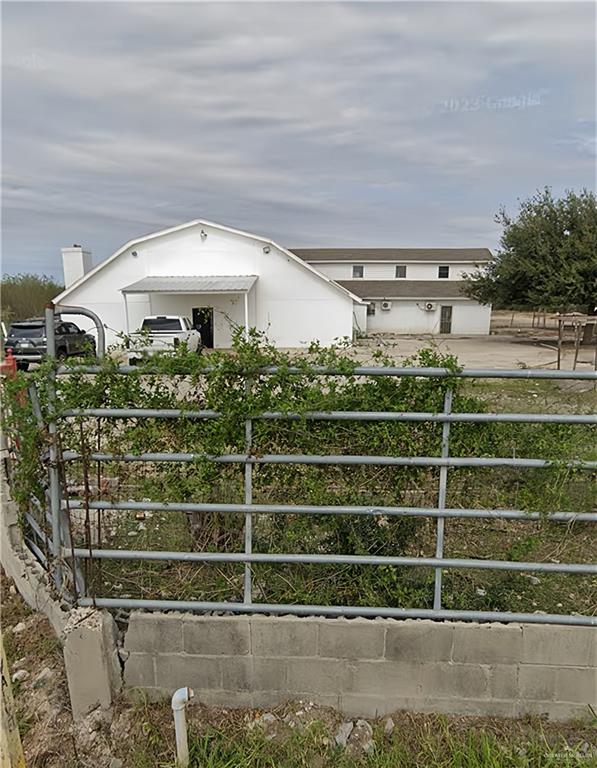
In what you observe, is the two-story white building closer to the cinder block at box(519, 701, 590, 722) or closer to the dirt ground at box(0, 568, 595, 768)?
the dirt ground at box(0, 568, 595, 768)

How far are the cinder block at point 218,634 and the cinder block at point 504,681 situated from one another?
48.8 inches

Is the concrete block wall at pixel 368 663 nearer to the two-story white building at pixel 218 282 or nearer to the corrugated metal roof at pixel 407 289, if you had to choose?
the two-story white building at pixel 218 282

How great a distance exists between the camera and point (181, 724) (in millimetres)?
2100

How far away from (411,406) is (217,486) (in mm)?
1089

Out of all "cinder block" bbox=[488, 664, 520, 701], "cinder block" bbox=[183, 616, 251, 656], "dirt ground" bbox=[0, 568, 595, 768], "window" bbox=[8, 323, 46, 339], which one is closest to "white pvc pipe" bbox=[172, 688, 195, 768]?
"dirt ground" bbox=[0, 568, 595, 768]

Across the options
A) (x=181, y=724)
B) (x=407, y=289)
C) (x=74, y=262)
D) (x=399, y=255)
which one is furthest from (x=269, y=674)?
(x=399, y=255)

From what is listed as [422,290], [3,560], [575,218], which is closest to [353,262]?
[422,290]

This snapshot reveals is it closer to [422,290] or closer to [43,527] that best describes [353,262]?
[422,290]

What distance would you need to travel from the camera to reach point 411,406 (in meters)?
2.43

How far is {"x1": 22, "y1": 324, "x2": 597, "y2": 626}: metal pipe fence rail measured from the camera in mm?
2344

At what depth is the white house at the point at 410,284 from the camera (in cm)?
3039

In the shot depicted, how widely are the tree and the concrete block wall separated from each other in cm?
2311

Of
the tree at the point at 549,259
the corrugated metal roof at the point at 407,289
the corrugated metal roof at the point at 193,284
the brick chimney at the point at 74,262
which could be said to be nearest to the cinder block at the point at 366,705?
the corrugated metal roof at the point at 193,284

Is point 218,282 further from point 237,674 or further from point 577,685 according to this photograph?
point 577,685
